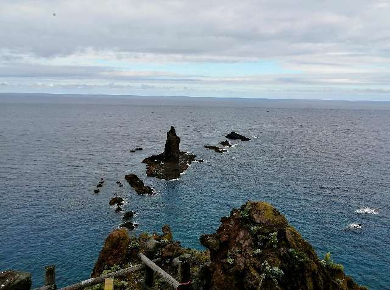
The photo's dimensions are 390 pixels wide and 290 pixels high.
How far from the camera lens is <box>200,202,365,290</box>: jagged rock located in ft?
48.3

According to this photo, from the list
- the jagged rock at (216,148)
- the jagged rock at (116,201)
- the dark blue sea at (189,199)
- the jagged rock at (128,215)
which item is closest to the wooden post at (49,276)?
the dark blue sea at (189,199)

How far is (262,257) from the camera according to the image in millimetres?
15664

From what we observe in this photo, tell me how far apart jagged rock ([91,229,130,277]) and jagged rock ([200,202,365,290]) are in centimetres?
1047

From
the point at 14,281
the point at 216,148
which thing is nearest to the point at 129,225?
the point at 14,281

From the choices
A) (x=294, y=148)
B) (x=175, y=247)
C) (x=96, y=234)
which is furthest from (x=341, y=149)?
(x=175, y=247)

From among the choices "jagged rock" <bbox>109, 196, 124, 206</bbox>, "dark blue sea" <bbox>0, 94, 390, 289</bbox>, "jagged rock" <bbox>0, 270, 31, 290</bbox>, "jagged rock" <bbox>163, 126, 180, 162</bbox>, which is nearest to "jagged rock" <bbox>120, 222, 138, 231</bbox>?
"dark blue sea" <bbox>0, 94, 390, 289</bbox>

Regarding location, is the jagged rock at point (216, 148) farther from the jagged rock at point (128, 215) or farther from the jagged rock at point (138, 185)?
the jagged rock at point (128, 215)

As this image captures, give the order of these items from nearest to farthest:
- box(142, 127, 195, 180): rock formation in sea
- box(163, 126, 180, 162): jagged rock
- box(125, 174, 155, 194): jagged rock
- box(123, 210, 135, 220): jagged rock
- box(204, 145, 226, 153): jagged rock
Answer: box(123, 210, 135, 220): jagged rock
box(125, 174, 155, 194): jagged rock
box(142, 127, 195, 180): rock formation in sea
box(163, 126, 180, 162): jagged rock
box(204, 145, 226, 153): jagged rock

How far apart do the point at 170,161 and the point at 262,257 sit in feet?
245

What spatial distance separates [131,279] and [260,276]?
385 inches

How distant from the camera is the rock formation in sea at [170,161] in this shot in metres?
79.4

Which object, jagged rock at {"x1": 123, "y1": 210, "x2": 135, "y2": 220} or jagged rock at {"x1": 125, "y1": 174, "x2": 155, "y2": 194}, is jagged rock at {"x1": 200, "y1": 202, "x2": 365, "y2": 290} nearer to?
jagged rock at {"x1": 123, "y1": 210, "x2": 135, "y2": 220}

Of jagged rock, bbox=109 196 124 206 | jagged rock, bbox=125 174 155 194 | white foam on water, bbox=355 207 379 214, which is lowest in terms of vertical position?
jagged rock, bbox=109 196 124 206

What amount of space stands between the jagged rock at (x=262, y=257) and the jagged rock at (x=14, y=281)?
9625 millimetres
